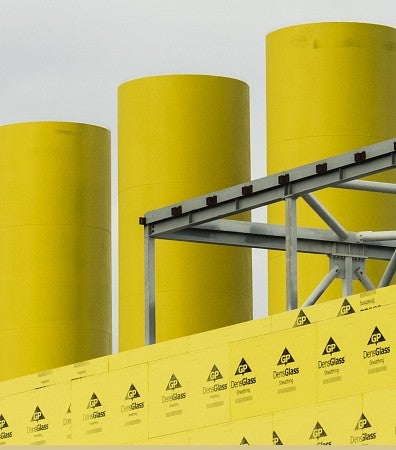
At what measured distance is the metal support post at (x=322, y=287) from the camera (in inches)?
1093

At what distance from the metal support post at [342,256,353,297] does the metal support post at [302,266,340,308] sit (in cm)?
19

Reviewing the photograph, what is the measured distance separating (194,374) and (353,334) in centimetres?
316

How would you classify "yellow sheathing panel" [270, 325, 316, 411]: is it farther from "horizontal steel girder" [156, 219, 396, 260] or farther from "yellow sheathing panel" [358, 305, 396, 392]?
"horizontal steel girder" [156, 219, 396, 260]

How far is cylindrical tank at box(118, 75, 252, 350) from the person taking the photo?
34.1 m

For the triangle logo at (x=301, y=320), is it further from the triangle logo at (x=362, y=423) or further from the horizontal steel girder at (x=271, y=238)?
the horizontal steel girder at (x=271, y=238)

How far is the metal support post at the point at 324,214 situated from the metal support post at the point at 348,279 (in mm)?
625

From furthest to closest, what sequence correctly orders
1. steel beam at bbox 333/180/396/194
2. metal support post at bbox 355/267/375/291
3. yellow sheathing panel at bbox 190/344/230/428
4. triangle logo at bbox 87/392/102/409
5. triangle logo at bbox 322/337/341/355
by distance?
metal support post at bbox 355/267/375/291 < steel beam at bbox 333/180/396/194 < triangle logo at bbox 87/392/102/409 < yellow sheathing panel at bbox 190/344/230/428 < triangle logo at bbox 322/337/341/355

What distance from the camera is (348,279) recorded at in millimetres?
29219

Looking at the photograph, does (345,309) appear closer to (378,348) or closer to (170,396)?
(378,348)

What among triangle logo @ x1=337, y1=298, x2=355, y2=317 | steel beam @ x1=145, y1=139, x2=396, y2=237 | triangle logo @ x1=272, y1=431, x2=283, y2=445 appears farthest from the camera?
steel beam @ x1=145, y1=139, x2=396, y2=237

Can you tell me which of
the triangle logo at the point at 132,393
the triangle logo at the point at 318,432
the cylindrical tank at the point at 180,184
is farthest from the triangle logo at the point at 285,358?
the cylindrical tank at the point at 180,184

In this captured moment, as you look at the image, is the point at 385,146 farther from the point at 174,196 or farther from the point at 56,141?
the point at 56,141

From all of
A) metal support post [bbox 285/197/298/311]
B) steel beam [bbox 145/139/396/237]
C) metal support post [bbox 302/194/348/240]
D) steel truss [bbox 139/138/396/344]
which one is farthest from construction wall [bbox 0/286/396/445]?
metal support post [bbox 302/194/348/240]

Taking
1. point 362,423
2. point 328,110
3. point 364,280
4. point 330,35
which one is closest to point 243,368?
point 362,423
